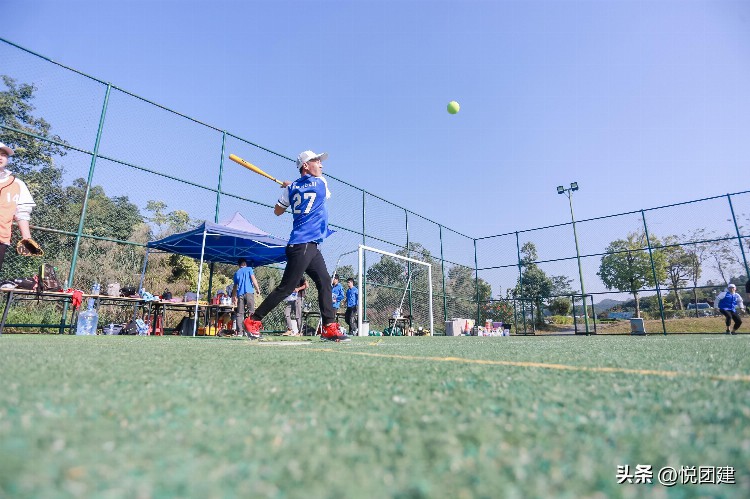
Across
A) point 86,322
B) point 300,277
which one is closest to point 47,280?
point 86,322

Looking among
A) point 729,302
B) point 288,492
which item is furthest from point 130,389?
point 729,302

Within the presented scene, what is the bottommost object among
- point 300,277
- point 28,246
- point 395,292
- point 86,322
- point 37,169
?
point 86,322

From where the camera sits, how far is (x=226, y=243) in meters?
8.95

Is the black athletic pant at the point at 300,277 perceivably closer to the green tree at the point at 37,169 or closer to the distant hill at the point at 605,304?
the green tree at the point at 37,169

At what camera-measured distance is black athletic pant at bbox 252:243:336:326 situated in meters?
4.00

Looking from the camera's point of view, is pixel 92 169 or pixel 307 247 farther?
pixel 92 169

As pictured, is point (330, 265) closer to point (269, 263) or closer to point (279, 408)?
point (269, 263)

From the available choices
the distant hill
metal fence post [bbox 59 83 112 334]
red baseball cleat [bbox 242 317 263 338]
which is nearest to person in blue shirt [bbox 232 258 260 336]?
metal fence post [bbox 59 83 112 334]

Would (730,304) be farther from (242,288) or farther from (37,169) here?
(37,169)

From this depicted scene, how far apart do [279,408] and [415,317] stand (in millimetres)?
13013

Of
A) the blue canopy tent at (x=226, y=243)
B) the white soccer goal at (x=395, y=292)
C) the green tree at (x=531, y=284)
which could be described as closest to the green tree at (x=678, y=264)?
the green tree at (x=531, y=284)

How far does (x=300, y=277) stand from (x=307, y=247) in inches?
13.5

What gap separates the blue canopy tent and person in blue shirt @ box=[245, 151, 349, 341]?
3.85 meters

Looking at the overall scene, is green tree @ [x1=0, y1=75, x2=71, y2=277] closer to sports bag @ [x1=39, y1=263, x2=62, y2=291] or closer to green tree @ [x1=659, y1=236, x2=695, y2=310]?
sports bag @ [x1=39, y1=263, x2=62, y2=291]
